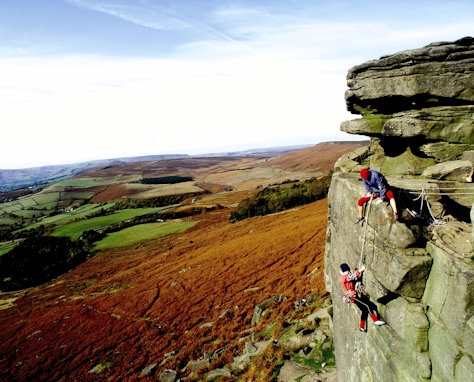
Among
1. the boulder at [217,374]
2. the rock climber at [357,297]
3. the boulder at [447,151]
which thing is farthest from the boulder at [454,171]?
the boulder at [217,374]

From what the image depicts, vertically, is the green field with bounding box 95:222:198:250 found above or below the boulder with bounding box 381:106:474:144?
below

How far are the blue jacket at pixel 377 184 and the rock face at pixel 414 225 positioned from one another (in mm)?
373

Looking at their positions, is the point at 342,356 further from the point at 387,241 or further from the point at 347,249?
the point at 387,241

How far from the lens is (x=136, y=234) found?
64125 millimetres

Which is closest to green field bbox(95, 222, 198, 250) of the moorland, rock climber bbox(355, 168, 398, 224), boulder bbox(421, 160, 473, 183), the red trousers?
the moorland

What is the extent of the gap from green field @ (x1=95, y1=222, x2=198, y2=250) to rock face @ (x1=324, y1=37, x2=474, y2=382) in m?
52.5

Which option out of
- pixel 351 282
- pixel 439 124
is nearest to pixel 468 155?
pixel 439 124

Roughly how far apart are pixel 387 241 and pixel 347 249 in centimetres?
366

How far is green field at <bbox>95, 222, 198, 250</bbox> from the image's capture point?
59281 millimetres

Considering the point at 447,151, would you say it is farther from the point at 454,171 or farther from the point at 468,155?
the point at 454,171

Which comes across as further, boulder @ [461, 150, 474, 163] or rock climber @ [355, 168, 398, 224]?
boulder @ [461, 150, 474, 163]

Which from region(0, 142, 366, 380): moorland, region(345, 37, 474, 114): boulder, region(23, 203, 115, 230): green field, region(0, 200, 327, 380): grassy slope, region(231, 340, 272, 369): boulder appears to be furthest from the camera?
region(23, 203, 115, 230): green field

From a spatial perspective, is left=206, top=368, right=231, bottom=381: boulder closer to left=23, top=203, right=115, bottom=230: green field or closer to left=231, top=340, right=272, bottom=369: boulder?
left=231, top=340, right=272, bottom=369: boulder

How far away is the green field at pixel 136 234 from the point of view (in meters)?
59.3
